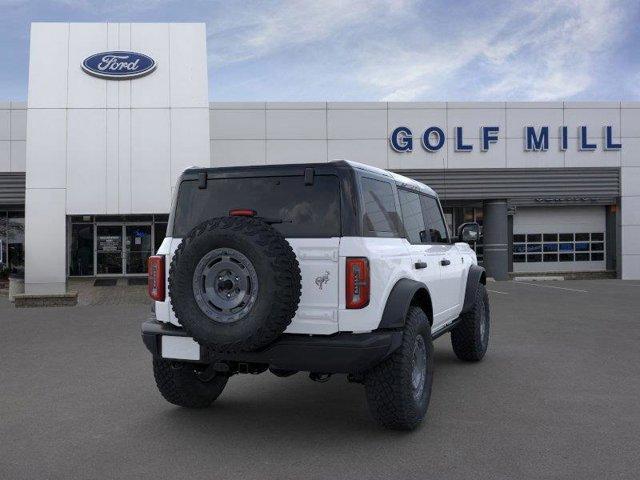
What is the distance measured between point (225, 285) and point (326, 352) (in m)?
0.81

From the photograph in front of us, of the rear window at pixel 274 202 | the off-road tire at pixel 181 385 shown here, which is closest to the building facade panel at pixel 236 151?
the off-road tire at pixel 181 385

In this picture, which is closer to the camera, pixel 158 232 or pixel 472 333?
pixel 472 333

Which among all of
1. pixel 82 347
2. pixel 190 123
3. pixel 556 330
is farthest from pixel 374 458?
pixel 190 123

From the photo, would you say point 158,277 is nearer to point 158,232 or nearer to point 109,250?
point 158,232

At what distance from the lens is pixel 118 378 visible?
664 cm

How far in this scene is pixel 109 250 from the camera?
2409cm

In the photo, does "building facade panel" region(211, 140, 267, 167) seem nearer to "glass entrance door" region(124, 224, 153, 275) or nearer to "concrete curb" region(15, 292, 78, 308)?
"glass entrance door" region(124, 224, 153, 275)

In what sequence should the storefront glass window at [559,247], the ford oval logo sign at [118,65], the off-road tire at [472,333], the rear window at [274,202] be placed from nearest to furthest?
the rear window at [274,202] < the off-road tire at [472,333] < the ford oval logo sign at [118,65] < the storefront glass window at [559,247]

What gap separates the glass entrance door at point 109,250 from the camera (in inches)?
949

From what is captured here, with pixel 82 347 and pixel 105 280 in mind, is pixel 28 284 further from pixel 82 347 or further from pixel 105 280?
pixel 82 347

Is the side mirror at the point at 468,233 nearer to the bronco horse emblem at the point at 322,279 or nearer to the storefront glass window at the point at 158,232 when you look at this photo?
the bronco horse emblem at the point at 322,279

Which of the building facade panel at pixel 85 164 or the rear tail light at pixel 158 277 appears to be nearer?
the rear tail light at pixel 158 277

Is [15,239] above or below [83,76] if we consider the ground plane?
below

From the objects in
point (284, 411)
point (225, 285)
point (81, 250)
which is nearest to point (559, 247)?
point (81, 250)
